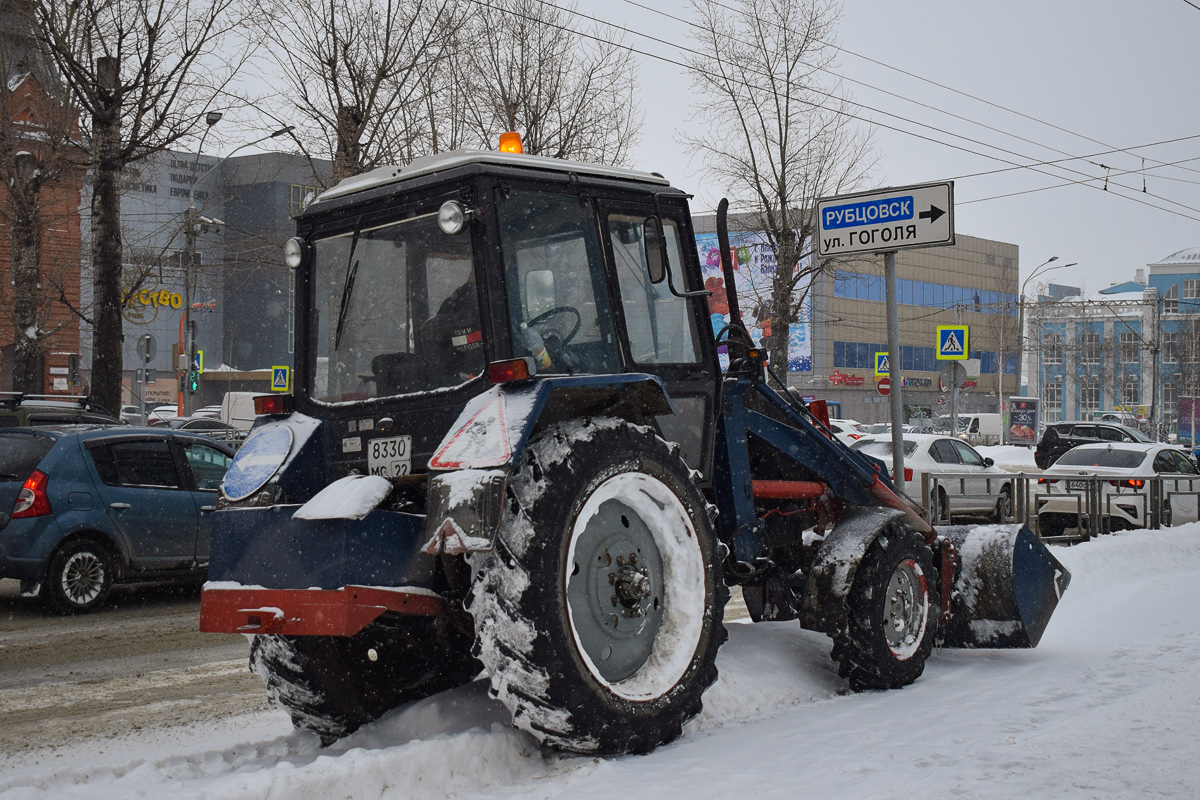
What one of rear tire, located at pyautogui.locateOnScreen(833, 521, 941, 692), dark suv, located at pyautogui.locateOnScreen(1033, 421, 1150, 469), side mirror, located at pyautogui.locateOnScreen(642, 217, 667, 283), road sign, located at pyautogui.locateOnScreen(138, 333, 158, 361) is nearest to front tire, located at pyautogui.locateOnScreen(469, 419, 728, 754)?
side mirror, located at pyautogui.locateOnScreen(642, 217, 667, 283)

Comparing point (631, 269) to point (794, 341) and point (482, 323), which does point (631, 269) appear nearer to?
point (482, 323)

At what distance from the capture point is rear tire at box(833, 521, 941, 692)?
566cm

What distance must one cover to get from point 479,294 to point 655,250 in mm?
954

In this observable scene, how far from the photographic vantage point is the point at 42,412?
12.7 meters

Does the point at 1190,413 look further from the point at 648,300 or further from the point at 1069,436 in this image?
→ the point at 648,300

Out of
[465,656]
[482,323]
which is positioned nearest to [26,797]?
[465,656]

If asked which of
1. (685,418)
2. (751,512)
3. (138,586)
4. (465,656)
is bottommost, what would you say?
(138,586)

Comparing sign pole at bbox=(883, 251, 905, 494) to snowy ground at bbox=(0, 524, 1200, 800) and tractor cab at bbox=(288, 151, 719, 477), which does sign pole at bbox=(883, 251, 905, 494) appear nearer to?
snowy ground at bbox=(0, 524, 1200, 800)

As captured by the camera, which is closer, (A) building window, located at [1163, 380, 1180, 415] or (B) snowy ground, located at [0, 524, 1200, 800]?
(B) snowy ground, located at [0, 524, 1200, 800]

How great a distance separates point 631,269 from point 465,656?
1.99 metres

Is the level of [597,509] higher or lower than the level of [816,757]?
higher

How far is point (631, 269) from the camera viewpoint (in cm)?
508

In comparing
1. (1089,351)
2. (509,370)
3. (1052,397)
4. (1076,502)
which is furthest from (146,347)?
(1052,397)

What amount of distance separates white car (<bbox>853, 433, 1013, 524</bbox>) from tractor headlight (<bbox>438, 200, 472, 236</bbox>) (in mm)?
7742
